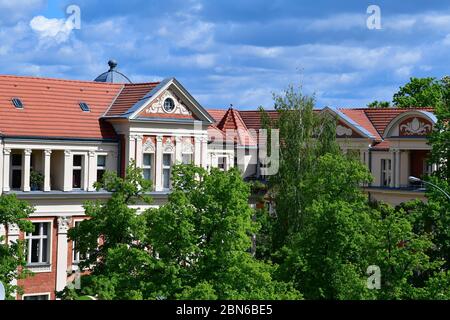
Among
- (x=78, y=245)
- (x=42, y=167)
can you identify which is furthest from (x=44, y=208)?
(x=78, y=245)

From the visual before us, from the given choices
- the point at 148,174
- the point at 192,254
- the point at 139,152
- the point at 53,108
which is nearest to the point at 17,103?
the point at 53,108

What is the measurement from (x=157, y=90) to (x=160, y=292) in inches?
831

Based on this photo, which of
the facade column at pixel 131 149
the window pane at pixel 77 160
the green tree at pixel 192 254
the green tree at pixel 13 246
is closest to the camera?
the green tree at pixel 192 254

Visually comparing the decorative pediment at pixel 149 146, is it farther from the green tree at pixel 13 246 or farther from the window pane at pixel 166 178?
the green tree at pixel 13 246

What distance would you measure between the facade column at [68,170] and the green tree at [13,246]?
10.2 metres

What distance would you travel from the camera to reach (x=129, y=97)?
157 feet

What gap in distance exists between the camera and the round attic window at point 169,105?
47156 millimetres

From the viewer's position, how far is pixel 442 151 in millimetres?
41469

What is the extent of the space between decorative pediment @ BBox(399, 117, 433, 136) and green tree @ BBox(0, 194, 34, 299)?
1074 inches

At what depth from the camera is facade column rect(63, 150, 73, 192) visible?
146ft

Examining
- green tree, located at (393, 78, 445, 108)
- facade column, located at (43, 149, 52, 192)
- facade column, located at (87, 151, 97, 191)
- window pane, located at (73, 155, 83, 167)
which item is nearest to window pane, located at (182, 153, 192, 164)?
facade column, located at (87, 151, 97, 191)

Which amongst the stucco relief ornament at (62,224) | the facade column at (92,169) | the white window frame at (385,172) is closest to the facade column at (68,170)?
the facade column at (92,169)

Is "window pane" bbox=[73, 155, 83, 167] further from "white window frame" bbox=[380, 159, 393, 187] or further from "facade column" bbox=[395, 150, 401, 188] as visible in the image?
"white window frame" bbox=[380, 159, 393, 187]

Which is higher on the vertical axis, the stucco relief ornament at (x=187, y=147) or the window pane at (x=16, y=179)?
the stucco relief ornament at (x=187, y=147)
